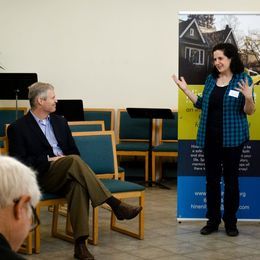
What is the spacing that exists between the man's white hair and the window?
3917 millimetres

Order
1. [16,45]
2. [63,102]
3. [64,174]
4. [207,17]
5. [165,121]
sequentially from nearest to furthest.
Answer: [64,174], [207,17], [63,102], [165,121], [16,45]

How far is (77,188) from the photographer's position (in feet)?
14.6

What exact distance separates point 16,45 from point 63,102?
1791 mm

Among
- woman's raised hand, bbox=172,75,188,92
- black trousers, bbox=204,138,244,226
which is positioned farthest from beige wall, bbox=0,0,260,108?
black trousers, bbox=204,138,244,226

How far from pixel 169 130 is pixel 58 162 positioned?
12.0ft

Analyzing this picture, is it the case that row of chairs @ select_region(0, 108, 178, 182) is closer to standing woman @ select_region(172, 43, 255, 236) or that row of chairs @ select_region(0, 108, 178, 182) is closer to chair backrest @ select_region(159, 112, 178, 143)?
chair backrest @ select_region(159, 112, 178, 143)

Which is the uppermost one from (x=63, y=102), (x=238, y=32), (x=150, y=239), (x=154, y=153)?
(x=238, y=32)

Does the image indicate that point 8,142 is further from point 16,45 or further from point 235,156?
point 16,45

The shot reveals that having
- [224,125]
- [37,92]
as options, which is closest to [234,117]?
[224,125]

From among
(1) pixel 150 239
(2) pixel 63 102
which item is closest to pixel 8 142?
(1) pixel 150 239

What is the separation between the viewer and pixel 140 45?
330 inches

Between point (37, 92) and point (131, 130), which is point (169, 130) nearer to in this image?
point (131, 130)

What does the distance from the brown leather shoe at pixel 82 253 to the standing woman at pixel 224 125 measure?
3.96 feet

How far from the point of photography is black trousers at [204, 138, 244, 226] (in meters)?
5.04
